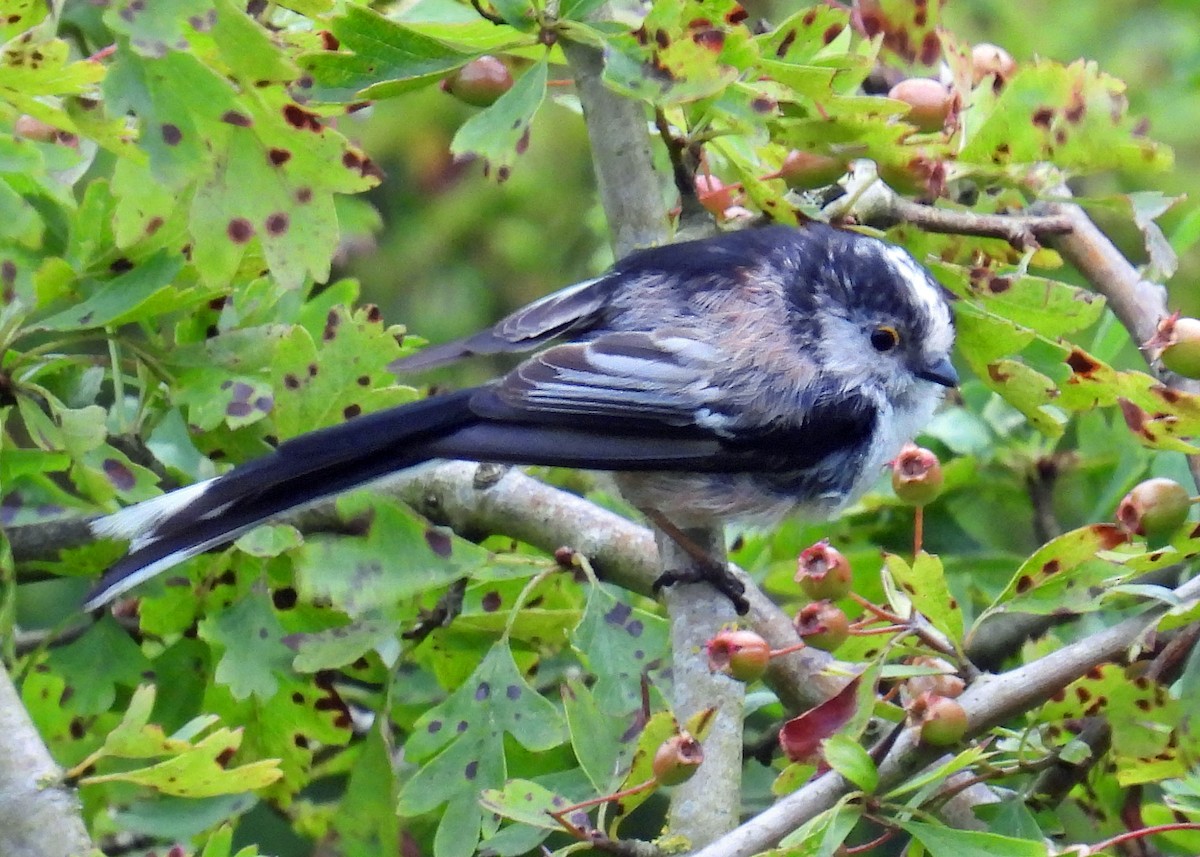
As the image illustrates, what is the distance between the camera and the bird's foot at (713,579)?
2.01 meters

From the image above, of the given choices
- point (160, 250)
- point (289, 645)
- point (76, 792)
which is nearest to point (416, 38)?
point (160, 250)

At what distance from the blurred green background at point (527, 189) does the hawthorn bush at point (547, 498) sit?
1.92 meters

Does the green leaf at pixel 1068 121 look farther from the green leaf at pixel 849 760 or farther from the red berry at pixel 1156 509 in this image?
the green leaf at pixel 849 760

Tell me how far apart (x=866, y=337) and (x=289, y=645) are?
1256mm

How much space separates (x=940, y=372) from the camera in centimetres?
248

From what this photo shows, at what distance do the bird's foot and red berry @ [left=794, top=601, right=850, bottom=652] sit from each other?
355 millimetres

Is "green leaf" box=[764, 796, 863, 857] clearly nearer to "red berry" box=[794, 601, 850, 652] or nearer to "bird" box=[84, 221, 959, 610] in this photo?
"red berry" box=[794, 601, 850, 652]

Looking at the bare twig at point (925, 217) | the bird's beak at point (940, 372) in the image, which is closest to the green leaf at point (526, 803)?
the bare twig at point (925, 217)

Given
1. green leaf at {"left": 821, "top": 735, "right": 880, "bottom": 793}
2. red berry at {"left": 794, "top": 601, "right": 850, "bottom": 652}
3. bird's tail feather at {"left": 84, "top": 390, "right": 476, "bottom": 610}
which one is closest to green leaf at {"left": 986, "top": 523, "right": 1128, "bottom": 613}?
red berry at {"left": 794, "top": 601, "right": 850, "bottom": 652}

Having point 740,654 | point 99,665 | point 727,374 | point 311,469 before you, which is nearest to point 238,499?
point 311,469

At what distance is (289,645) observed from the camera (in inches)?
71.6

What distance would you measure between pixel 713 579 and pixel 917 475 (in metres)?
0.39

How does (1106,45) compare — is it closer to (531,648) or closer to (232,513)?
(531,648)

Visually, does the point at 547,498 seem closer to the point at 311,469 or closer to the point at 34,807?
the point at 311,469
